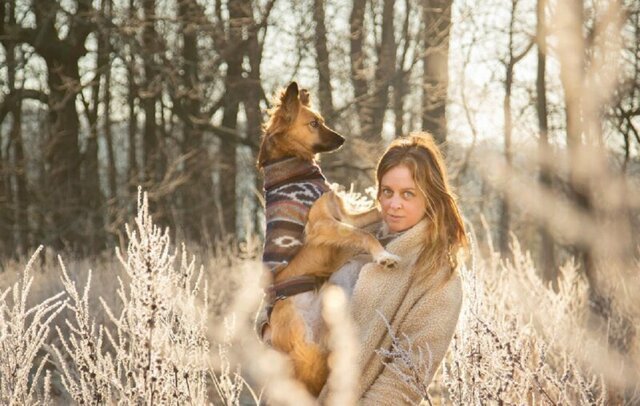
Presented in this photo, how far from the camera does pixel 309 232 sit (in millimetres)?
3945

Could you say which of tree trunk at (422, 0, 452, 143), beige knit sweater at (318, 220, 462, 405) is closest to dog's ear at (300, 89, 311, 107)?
beige knit sweater at (318, 220, 462, 405)

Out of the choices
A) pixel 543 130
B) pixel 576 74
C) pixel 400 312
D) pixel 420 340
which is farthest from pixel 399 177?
pixel 543 130

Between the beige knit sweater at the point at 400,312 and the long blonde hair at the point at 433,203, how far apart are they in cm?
4

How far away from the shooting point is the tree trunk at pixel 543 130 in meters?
20.0

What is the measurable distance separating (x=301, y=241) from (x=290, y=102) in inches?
31.6

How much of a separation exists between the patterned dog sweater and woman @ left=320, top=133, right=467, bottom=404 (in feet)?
1.46

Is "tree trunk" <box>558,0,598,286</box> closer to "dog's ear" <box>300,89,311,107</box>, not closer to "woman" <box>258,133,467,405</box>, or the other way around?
"dog's ear" <box>300,89,311,107</box>

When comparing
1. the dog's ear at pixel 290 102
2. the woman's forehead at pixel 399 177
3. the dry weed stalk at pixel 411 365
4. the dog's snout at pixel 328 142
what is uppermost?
the dog's ear at pixel 290 102

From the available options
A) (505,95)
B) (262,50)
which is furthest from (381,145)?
(505,95)

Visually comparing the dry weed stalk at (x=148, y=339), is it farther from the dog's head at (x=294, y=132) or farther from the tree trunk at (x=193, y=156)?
the tree trunk at (x=193, y=156)

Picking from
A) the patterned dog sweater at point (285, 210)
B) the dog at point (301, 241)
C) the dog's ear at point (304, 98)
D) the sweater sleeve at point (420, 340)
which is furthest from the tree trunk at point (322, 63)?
the sweater sleeve at point (420, 340)

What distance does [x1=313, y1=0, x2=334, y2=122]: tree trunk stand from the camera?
1602 cm

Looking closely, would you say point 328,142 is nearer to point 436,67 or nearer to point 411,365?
point 411,365

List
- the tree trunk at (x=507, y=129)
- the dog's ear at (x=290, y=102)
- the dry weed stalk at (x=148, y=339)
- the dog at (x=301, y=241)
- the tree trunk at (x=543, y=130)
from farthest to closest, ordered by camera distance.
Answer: the tree trunk at (x=507, y=129), the tree trunk at (x=543, y=130), the dog's ear at (x=290, y=102), the dog at (x=301, y=241), the dry weed stalk at (x=148, y=339)
